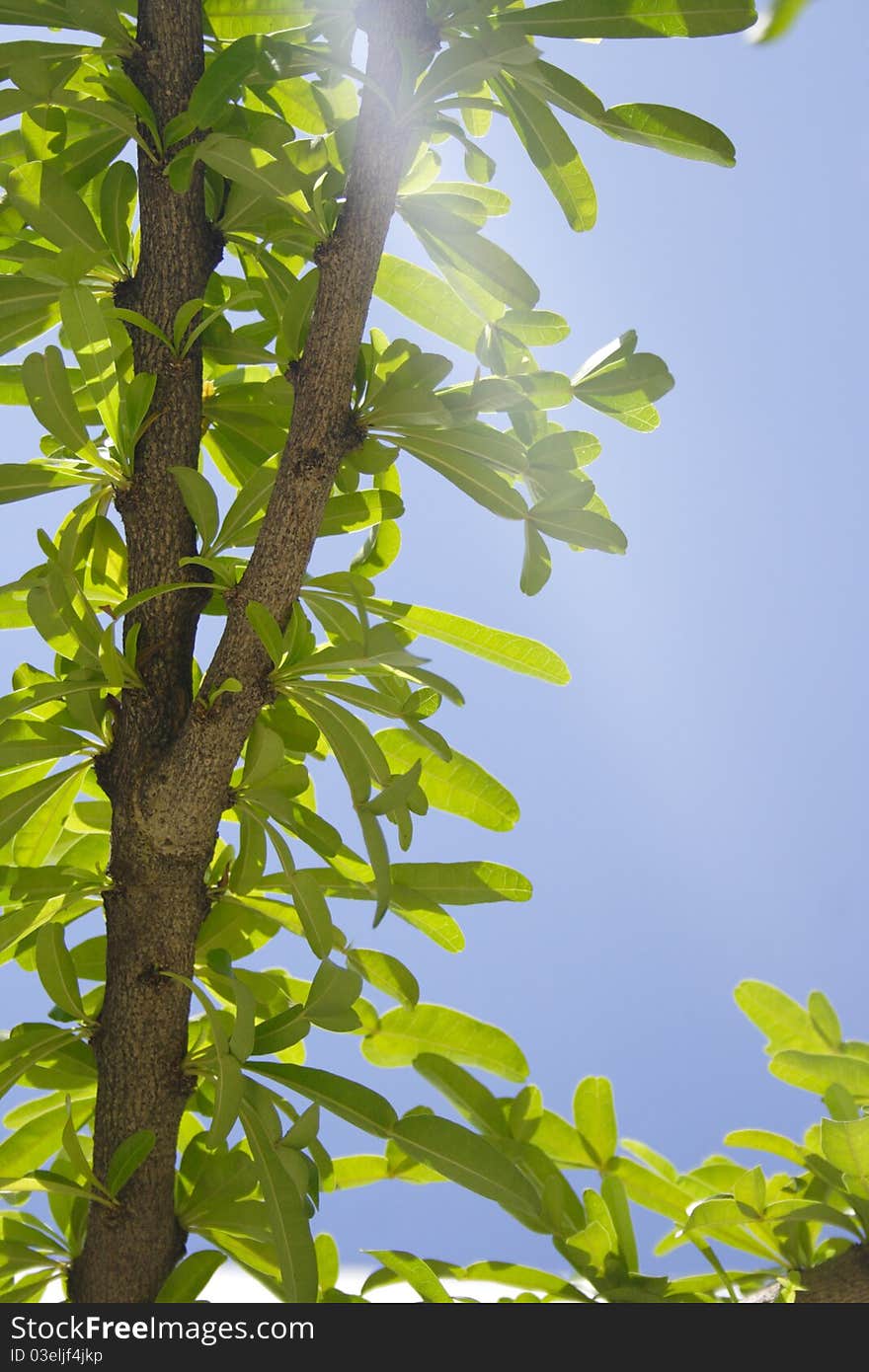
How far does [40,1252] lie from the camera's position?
67 centimetres

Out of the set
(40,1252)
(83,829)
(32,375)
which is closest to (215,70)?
(32,375)

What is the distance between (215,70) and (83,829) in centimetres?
42


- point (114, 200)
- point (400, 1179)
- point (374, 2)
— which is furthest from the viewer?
point (400, 1179)

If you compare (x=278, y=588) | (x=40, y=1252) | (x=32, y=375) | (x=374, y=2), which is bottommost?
(x=40, y=1252)

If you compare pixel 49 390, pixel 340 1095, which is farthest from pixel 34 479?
pixel 340 1095

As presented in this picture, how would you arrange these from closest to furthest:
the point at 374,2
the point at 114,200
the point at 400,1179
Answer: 1. the point at 374,2
2. the point at 114,200
3. the point at 400,1179

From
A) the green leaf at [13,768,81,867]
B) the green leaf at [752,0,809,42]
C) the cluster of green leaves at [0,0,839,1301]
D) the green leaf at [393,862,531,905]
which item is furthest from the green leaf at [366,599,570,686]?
the green leaf at [752,0,809,42]

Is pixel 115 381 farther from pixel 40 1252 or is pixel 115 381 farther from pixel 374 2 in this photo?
pixel 40 1252

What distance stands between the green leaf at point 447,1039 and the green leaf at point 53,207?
48 cm

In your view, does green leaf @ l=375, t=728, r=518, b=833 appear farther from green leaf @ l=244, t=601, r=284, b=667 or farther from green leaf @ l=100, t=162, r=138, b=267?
green leaf @ l=100, t=162, r=138, b=267

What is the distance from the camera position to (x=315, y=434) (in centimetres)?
57

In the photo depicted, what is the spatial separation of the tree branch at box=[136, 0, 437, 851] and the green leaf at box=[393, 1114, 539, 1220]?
21 centimetres

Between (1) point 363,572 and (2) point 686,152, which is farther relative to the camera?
(1) point 363,572

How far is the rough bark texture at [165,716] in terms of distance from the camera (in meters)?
0.57
